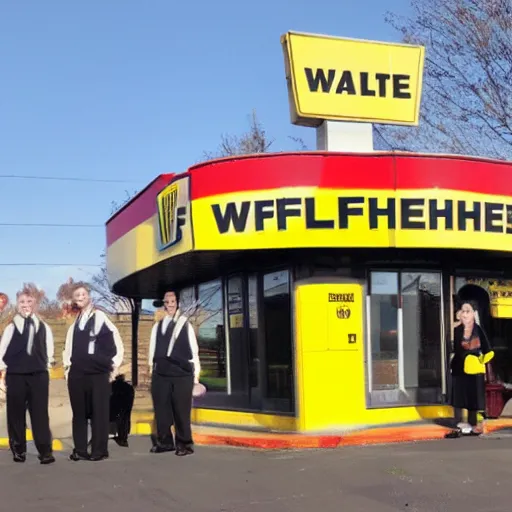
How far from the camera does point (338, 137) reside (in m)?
11.1

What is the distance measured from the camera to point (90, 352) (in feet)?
26.9

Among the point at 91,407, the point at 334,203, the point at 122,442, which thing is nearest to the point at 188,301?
the point at 122,442

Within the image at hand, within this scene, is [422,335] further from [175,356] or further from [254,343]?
[175,356]

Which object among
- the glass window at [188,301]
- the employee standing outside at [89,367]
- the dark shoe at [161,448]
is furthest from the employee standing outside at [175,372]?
the glass window at [188,301]

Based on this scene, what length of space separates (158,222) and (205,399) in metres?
3.50

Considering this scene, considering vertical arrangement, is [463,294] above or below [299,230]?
below

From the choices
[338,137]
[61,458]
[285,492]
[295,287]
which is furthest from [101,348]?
[338,137]

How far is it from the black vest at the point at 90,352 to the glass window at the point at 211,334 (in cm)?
472

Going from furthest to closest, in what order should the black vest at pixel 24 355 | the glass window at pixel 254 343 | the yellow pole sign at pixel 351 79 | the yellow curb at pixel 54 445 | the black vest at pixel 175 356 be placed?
the glass window at pixel 254 343, the yellow pole sign at pixel 351 79, the yellow curb at pixel 54 445, the black vest at pixel 175 356, the black vest at pixel 24 355

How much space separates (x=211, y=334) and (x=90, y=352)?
5.36 m

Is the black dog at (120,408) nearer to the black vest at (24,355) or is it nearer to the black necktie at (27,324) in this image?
the black vest at (24,355)

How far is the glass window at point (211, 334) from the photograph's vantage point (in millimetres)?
13008

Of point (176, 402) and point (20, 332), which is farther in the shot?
point (176, 402)

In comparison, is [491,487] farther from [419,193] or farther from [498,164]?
[498,164]
